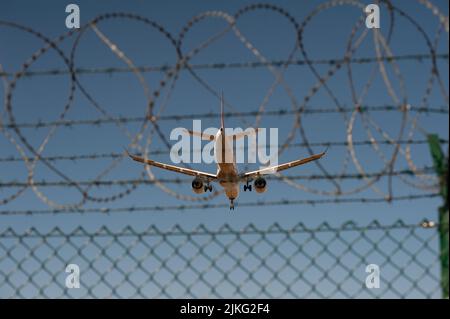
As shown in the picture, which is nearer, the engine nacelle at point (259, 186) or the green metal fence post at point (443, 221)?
the green metal fence post at point (443, 221)

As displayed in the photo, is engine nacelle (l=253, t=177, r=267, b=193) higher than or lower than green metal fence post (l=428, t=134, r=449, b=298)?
higher

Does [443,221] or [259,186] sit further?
[259,186]

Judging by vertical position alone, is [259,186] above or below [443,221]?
above

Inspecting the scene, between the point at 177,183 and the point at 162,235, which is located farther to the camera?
the point at 177,183

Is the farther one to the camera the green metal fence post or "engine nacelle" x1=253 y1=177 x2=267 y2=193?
"engine nacelle" x1=253 y1=177 x2=267 y2=193

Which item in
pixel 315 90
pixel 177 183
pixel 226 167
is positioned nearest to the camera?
pixel 177 183

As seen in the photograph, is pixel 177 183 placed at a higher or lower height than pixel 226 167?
lower

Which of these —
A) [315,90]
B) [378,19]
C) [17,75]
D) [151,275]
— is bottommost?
[151,275]

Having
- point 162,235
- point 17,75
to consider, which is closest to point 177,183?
point 17,75

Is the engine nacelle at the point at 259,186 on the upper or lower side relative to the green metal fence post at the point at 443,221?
upper
